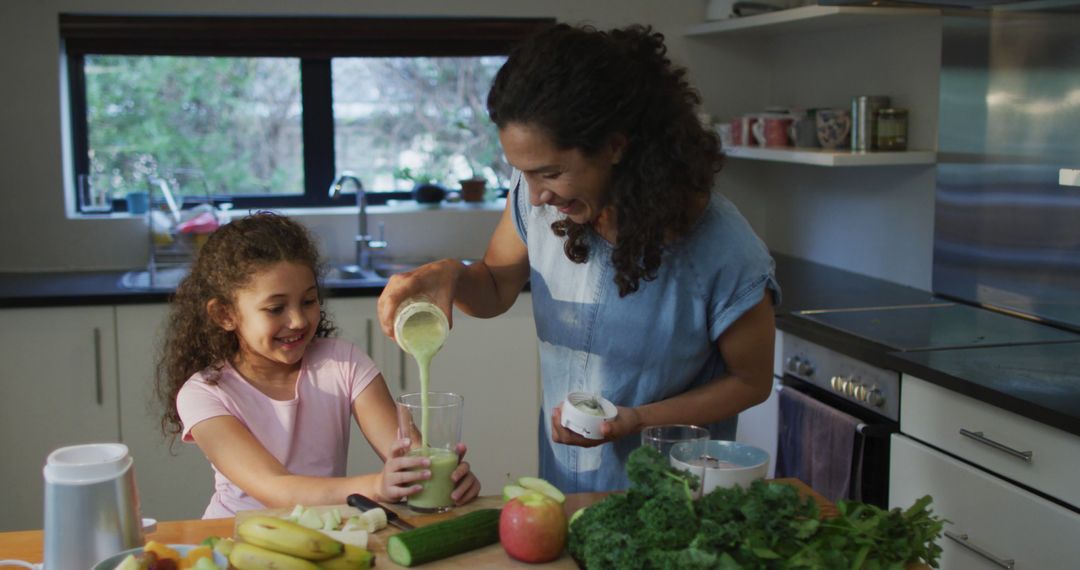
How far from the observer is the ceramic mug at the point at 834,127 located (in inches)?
128

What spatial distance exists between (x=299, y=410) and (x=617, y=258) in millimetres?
616

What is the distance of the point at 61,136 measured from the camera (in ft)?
11.7

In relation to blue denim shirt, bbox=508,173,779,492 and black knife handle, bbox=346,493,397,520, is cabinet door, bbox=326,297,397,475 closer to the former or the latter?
blue denim shirt, bbox=508,173,779,492

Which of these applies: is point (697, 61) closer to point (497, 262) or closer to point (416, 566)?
point (497, 262)

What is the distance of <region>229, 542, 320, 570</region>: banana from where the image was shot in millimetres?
1319

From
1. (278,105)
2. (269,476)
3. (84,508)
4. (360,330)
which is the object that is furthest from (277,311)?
(278,105)

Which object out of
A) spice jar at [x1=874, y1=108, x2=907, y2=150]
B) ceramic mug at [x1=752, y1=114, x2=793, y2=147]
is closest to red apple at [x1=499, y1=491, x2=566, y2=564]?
spice jar at [x1=874, y1=108, x2=907, y2=150]

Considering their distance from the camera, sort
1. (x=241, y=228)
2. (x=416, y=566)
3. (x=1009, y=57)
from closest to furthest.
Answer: (x=416, y=566), (x=241, y=228), (x=1009, y=57)

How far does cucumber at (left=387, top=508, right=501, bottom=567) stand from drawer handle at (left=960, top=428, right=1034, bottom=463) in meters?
1.09

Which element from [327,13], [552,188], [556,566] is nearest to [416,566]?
[556,566]

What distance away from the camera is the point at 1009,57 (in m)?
2.79

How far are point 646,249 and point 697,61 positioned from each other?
94.0 inches

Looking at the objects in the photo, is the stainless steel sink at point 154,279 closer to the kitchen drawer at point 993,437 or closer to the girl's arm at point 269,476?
the girl's arm at point 269,476

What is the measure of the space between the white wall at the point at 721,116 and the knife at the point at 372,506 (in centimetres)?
211
